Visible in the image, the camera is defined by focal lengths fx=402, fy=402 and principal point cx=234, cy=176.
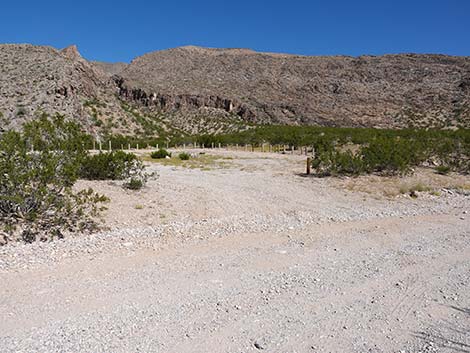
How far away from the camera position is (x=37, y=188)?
8.10m

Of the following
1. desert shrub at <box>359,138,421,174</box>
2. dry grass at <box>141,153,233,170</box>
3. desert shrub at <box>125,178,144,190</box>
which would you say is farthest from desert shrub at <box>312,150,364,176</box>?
desert shrub at <box>125,178,144,190</box>

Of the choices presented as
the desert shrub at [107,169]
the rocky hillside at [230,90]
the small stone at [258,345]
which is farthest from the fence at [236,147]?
the small stone at [258,345]

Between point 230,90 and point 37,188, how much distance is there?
2784 inches

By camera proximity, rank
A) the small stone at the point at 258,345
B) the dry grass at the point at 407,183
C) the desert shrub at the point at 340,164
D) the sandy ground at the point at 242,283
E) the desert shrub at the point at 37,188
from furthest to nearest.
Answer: the desert shrub at the point at 340,164 → the dry grass at the point at 407,183 → the desert shrub at the point at 37,188 → the sandy ground at the point at 242,283 → the small stone at the point at 258,345

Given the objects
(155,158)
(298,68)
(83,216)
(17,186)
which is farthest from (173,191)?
(298,68)

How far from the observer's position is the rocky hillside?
45.0m

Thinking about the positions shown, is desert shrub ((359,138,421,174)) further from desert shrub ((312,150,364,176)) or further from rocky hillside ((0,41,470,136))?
rocky hillside ((0,41,470,136))

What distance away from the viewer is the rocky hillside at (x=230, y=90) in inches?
1773

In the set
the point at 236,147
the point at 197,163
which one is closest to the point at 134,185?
the point at 197,163

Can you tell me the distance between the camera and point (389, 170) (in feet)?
57.1

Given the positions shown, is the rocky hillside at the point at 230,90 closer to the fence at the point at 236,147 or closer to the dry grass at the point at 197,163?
the fence at the point at 236,147

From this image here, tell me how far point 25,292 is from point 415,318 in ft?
16.0

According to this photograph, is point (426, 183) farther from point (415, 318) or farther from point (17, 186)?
point (17, 186)

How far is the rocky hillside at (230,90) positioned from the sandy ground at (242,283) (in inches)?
1335
